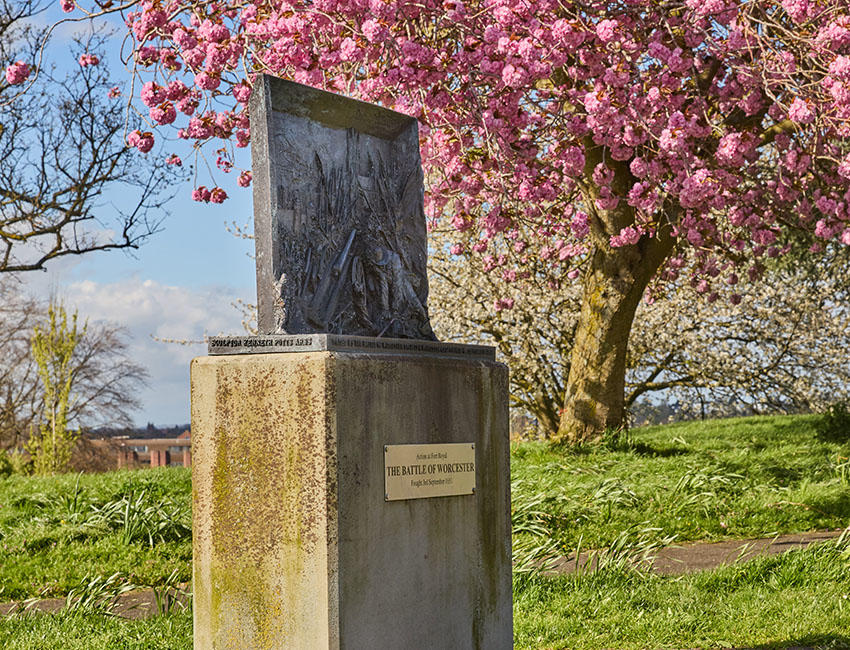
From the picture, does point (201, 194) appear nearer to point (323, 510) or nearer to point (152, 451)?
point (323, 510)

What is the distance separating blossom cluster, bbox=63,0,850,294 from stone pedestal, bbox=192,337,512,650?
13.0ft

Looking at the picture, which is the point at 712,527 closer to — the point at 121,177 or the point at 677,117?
the point at 677,117

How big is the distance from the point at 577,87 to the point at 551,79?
3.74 ft

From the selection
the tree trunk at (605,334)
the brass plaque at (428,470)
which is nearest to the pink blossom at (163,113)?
the tree trunk at (605,334)

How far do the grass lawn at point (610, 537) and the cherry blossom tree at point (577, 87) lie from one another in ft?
7.38

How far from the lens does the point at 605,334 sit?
1123cm

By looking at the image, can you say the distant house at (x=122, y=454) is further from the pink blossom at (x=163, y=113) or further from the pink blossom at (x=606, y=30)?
the pink blossom at (x=606, y=30)

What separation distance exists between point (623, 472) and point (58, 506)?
5477 millimetres

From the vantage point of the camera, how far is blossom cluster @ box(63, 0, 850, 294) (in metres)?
7.42

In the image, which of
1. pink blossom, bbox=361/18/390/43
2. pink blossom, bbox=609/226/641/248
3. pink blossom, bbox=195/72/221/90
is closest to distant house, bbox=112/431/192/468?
pink blossom, bbox=609/226/641/248

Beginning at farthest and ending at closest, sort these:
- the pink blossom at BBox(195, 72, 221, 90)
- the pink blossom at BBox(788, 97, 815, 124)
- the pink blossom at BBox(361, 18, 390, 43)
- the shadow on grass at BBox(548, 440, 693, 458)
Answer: the shadow on grass at BBox(548, 440, 693, 458)
the pink blossom at BBox(195, 72, 221, 90)
the pink blossom at BBox(788, 97, 815, 124)
the pink blossom at BBox(361, 18, 390, 43)

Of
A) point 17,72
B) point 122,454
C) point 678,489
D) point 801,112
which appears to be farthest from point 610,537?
point 122,454

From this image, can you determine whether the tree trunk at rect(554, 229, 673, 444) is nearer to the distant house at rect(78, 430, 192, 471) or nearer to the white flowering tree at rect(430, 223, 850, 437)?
the white flowering tree at rect(430, 223, 850, 437)

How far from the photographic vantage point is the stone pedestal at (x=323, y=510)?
11.7 ft
